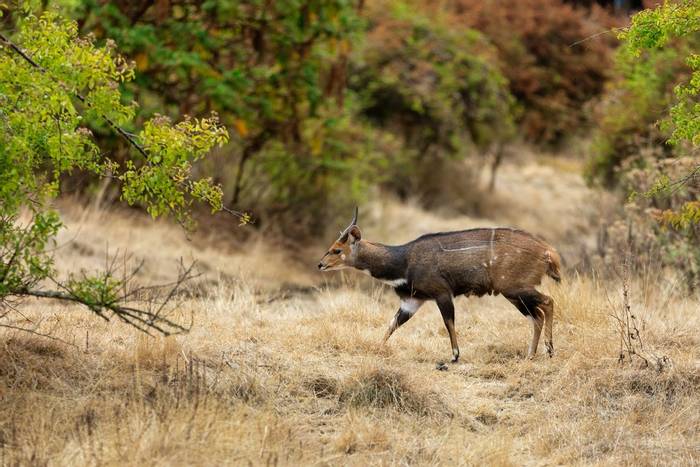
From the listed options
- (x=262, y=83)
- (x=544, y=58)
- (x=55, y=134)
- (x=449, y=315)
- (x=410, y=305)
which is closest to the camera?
(x=55, y=134)

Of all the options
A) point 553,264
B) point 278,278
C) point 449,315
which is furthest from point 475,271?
point 278,278

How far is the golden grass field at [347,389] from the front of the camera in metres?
7.62

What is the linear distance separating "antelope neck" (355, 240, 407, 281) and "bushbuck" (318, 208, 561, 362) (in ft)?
0.03

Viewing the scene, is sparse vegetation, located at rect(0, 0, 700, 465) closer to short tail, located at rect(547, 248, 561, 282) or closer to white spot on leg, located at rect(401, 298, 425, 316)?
white spot on leg, located at rect(401, 298, 425, 316)

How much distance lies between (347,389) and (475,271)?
1.95 m

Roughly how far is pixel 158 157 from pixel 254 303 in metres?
4.17

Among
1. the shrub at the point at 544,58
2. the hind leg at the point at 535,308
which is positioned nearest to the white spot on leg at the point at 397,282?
the hind leg at the point at 535,308

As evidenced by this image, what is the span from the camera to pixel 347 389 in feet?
29.8

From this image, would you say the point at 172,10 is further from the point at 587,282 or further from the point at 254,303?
the point at 587,282

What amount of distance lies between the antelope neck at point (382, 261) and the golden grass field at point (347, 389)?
647 mm

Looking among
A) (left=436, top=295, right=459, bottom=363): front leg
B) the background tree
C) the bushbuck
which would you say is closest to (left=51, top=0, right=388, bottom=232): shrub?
the bushbuck

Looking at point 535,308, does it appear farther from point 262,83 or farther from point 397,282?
point 262,83

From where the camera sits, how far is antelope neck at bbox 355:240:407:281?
10.5 meters

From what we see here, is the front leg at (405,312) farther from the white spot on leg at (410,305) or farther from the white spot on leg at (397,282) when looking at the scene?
the white spot on leg at (397,282)
